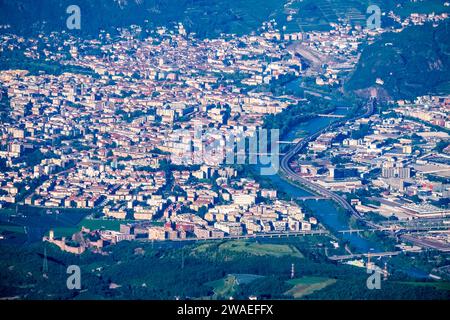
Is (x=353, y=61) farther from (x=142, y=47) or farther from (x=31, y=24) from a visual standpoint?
(x=31, y=24)

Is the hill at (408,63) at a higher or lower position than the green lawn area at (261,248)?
higher

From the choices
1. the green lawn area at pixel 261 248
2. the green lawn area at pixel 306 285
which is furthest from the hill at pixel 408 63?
the green lawn area at pixel 306 285

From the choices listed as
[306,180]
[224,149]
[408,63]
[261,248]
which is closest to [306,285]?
[261,248]

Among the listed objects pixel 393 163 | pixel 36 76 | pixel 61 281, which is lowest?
pixel 61 281

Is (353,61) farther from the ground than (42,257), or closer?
farther from the ground

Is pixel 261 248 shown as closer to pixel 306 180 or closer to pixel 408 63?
pixel 306 180

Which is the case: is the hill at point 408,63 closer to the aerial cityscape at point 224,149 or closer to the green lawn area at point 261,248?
the aerial cityscape at point 224,149
